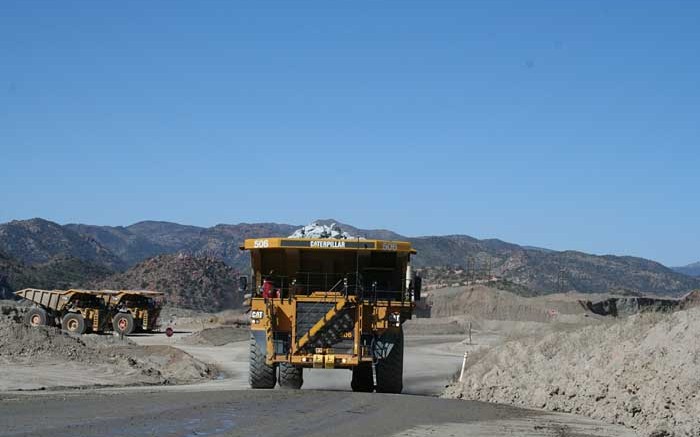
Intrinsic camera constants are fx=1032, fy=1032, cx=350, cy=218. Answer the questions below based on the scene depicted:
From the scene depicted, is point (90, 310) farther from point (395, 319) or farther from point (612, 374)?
point (612, 374)

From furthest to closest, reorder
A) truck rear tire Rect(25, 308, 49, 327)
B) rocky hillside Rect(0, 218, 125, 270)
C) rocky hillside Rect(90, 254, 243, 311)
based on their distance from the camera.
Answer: rocky hillside Rect(0, 218, 125, 270) < rocky hillside Rect(90, 254, 243, 311) < truck rear tire Rect(25, 308, 49, 327)

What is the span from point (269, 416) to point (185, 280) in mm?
92993

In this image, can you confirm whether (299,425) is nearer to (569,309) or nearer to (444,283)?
(569,309)

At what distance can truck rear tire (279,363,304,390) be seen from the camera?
21.2 meters

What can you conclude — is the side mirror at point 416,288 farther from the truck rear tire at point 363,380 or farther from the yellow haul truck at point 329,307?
the truck rear tire at point 363,380

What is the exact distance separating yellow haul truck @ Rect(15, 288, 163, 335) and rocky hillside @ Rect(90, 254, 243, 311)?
4029cm

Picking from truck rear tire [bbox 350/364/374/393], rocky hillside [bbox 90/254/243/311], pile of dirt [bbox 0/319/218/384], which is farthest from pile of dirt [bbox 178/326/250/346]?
rocky hillside [bbox 90/254/243/311]

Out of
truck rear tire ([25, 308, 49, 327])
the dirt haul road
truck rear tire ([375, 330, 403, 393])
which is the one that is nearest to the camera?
the dirt haul road

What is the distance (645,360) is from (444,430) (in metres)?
4.74

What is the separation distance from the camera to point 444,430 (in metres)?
14.0

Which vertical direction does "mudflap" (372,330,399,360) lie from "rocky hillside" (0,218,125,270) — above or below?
below

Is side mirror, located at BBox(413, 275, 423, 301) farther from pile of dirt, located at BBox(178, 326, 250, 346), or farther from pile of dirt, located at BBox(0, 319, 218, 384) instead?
pile of dirt, located at BBox(178, 326, 250, 346)

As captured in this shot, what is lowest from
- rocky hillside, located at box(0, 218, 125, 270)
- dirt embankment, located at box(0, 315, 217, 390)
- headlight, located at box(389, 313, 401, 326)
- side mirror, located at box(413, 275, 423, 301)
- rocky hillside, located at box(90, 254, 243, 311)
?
dirt embankment, located at box(0, 315, 217, 390)

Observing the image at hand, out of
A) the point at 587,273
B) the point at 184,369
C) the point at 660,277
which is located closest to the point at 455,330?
the point at 184,369
